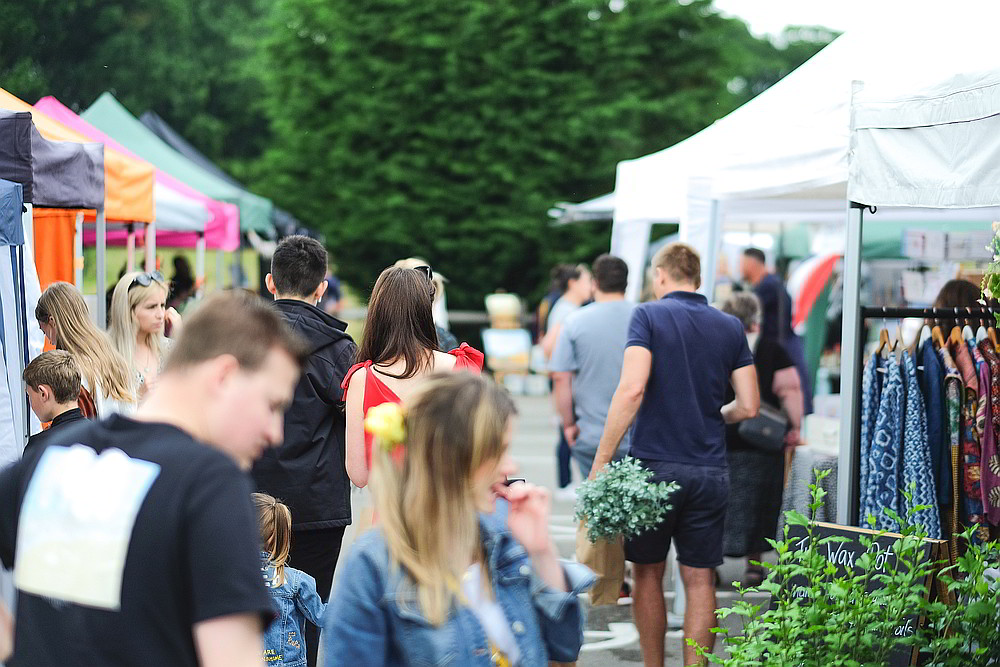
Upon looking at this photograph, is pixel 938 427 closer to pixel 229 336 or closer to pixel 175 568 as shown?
pixel 229 336

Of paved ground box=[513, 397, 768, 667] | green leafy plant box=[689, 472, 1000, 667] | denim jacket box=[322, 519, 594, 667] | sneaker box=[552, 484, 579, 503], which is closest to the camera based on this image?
→ denim jacket box=[322, 519, 594, 667]

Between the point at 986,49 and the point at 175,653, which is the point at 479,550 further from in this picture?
the point at 986,49

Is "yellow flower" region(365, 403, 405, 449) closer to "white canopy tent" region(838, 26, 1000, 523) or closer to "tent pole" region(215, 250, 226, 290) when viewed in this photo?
"white canopy tent" region(838, 26, 1000, 523)

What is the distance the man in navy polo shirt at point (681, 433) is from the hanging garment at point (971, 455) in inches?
36.3

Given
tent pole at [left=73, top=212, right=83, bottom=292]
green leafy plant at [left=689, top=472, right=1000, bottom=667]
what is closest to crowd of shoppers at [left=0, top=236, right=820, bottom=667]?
green leafy plant at [left=689, top=472, right=1000, bottom=667]

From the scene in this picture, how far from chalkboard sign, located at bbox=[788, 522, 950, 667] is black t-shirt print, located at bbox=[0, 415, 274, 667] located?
9.28 ft

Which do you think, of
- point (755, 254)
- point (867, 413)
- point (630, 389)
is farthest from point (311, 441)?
point (755, 254)

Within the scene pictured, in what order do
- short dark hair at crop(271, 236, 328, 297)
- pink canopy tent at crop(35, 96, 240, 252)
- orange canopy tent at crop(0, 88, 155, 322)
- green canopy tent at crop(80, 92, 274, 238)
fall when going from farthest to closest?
green canopy tent at crop(80, 92, 274, 238)
pink canopy tent at crop(35, 96, 240, 252)
orange canopy tent at crop(0, 88, 155, 322)
short dark hair at crop(271, 236, 328, 297)

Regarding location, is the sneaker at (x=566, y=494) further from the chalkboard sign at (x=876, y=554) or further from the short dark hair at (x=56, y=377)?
the short dark hair at (x=56, y=377)

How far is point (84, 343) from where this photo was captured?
5.09 meters

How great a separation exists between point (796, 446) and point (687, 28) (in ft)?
71.9

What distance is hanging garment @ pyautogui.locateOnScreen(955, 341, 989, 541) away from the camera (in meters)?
4.78

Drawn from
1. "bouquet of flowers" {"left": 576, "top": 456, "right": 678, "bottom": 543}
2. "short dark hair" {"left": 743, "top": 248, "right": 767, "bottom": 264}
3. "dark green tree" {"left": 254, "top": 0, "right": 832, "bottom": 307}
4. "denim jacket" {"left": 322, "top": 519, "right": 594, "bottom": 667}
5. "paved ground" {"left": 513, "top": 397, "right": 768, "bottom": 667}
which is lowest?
"paved ground" {"left": 513, "top": 397, "right": 768, "bottom": 667}

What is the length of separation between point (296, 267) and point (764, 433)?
3.48 meters
